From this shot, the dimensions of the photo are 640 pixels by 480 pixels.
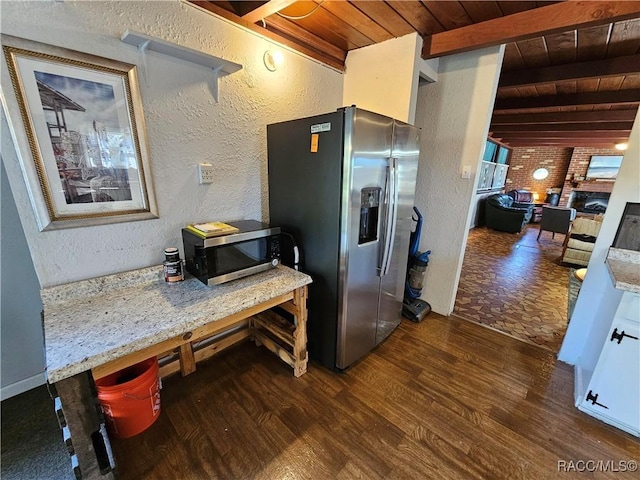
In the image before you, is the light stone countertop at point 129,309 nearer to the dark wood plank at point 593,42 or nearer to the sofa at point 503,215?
the dark wood plank at point 593,42

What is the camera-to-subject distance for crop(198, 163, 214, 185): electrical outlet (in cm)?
171

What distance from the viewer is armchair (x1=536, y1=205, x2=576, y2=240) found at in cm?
548

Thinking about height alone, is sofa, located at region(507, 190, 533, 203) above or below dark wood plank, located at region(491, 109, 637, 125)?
below

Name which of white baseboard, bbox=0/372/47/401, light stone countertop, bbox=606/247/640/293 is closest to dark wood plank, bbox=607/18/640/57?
light stone countertop, bbox=606/247/640/293

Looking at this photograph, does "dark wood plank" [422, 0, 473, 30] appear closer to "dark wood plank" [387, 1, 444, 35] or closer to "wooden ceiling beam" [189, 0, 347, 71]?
"dark wood plank" [387, 1, 444, 35]

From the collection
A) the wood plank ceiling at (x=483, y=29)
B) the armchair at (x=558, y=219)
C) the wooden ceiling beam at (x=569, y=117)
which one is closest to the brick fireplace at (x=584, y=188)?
the armchair at (x=558, y=219)

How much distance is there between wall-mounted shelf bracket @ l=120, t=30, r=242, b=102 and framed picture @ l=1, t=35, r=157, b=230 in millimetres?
117

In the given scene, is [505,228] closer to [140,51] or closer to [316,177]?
[316,177]

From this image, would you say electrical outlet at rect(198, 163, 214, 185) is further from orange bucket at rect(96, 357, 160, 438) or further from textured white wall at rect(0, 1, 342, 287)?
orange bucket at rect(96, 357, 160, 438)

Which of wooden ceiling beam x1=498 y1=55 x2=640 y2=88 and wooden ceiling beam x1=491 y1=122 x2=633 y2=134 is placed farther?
wooden ceiling beam x1=491 y1=122 x2=633 y2=134

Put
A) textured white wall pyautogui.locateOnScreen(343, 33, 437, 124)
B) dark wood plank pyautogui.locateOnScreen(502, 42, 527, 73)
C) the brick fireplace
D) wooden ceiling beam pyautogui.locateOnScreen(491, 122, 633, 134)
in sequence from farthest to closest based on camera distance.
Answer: the brick fireplace < wooden ceiling beam pyautogui.locateOnScreen(491, 122, 633, 134) < dark wood plank pyautogui.locateOnScreen(502, 42, 527, 73) < textured white wall pyautogui.locateOnScreen(343, 33, 437, 124)

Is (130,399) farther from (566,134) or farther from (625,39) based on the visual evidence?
(566,134)

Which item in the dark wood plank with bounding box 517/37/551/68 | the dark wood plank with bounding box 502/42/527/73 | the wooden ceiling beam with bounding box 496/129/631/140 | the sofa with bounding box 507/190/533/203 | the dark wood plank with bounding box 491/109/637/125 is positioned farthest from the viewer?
the sofa with bounding box 507/190/533/203

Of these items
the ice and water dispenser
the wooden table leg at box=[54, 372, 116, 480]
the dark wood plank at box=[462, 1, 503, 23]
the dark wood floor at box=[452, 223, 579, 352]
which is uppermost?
Answer: the dark wood plank at box=[462, 1, 503, 23]
